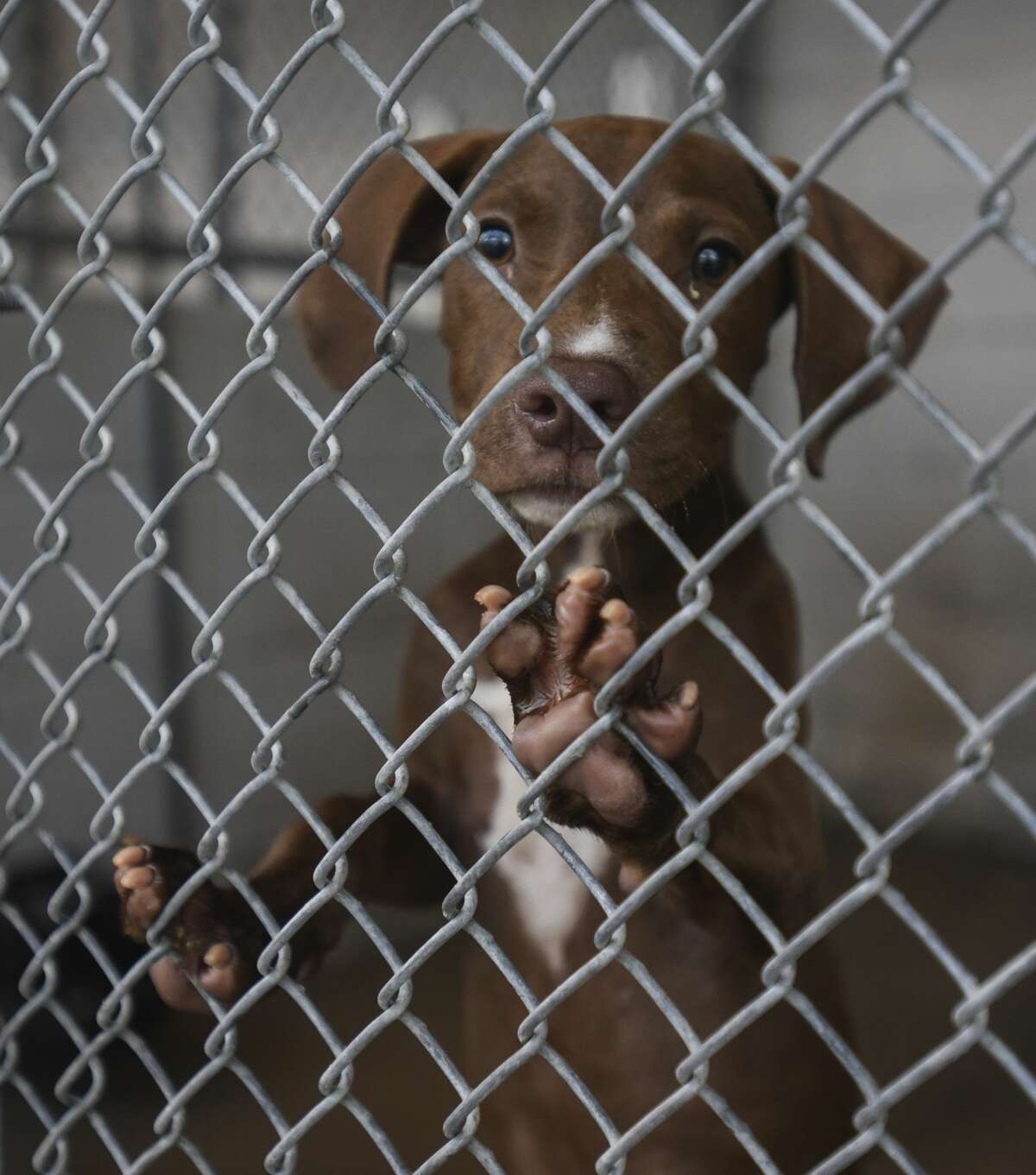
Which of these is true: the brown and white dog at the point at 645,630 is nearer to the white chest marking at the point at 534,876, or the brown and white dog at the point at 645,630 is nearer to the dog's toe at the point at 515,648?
the white chest marking at the point at 534,876

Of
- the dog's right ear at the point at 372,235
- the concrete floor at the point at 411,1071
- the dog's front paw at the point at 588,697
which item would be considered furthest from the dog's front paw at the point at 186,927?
the concrete floor at the point at 411,1071

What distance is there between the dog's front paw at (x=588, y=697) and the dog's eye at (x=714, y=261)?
0.83 meters

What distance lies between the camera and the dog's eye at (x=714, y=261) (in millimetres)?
1720

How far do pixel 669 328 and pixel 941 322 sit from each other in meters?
3.46

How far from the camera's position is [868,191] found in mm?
4637

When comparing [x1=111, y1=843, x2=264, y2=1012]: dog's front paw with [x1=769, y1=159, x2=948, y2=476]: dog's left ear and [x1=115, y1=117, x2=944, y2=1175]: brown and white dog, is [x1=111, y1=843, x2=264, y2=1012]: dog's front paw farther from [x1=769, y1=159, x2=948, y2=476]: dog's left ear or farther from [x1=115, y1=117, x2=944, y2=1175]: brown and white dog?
[x1=769, y1=159, x2=948, y2=476]: dog's left ear

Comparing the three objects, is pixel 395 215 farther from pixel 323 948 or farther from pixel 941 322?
pixel 941 322

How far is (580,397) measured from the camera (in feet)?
4.02

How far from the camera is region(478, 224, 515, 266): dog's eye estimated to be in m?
1.72

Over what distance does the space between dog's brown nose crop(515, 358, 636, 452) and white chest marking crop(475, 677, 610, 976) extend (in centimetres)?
56

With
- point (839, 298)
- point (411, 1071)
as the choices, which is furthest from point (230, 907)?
point (411, 1071)

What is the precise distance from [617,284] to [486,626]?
2.08 ft

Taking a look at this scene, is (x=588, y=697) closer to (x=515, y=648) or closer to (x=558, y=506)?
(x=515, y=648)

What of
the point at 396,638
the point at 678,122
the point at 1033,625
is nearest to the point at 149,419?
the point at 396,638
